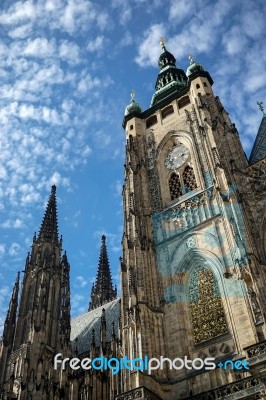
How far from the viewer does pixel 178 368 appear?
19.2m

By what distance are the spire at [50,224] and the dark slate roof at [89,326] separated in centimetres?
758

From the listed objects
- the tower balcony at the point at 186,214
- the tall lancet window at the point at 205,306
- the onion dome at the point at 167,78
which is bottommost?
the tall lancet window at the point at 205,306

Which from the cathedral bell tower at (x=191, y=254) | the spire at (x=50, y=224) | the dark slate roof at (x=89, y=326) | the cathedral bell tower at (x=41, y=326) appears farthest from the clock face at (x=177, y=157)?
the spire at (x=50, y=224)

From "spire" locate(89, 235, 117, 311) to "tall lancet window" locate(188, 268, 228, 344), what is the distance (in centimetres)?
2711

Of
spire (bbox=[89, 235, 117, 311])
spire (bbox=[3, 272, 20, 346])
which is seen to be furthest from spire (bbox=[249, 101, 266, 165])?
spire (bbox=[89, 235, 117, 311])

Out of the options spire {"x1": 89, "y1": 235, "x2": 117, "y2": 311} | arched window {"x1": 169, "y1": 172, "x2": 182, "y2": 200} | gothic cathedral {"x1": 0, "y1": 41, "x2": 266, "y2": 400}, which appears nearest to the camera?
gothic cathedral {"x1": 0, "y1": 41, "x2": 266, "y2": 400}

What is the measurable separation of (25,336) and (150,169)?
1542cm

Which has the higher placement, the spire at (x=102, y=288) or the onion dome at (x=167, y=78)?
the onion dome at (x=167, y=78)

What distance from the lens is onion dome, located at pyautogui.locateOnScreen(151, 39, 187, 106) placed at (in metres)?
36.1

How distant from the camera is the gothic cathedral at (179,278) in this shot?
18.2 meters

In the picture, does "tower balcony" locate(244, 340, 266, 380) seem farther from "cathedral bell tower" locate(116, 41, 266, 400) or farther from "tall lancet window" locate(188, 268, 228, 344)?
"tall lancet window" locate(188, 268, 228, 344)

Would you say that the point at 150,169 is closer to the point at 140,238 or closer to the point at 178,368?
the point at 140,238

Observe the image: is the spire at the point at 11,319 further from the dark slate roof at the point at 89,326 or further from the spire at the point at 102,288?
the spire at the point at 102,288

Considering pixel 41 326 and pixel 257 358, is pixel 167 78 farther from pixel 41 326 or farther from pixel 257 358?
pixel 257 358
